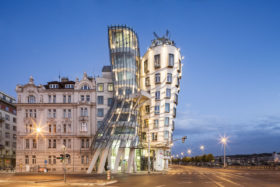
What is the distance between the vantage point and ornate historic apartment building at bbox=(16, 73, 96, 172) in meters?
69.2

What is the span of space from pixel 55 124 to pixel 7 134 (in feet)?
104

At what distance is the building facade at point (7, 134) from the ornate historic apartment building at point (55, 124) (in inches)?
847

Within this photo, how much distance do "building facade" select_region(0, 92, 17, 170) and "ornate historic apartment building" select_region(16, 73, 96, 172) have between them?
2152cm

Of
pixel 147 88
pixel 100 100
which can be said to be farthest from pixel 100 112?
pixel 147 88

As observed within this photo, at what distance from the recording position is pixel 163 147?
233 ft

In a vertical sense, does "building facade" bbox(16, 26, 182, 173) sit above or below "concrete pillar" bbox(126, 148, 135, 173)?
above

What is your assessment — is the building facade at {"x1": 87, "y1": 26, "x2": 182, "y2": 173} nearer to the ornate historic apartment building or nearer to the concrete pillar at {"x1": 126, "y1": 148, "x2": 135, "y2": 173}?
the ornate historic apartment building

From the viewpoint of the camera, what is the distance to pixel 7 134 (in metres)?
93.4

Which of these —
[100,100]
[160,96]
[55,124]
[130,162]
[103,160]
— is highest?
[160,96]

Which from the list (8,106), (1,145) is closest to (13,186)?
(1,145)

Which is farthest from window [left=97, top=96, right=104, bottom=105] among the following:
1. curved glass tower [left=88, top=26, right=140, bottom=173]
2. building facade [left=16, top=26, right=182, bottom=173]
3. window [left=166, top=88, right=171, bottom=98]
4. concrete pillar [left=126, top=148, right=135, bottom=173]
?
concrete pillar [left=126, top=148, right=135, bottom=173]

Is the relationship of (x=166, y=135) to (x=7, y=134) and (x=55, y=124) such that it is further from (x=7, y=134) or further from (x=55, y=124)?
(x=7, y=134)

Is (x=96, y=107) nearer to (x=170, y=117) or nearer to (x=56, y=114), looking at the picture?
(x=56, y=114)

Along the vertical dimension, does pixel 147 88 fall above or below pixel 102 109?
above
